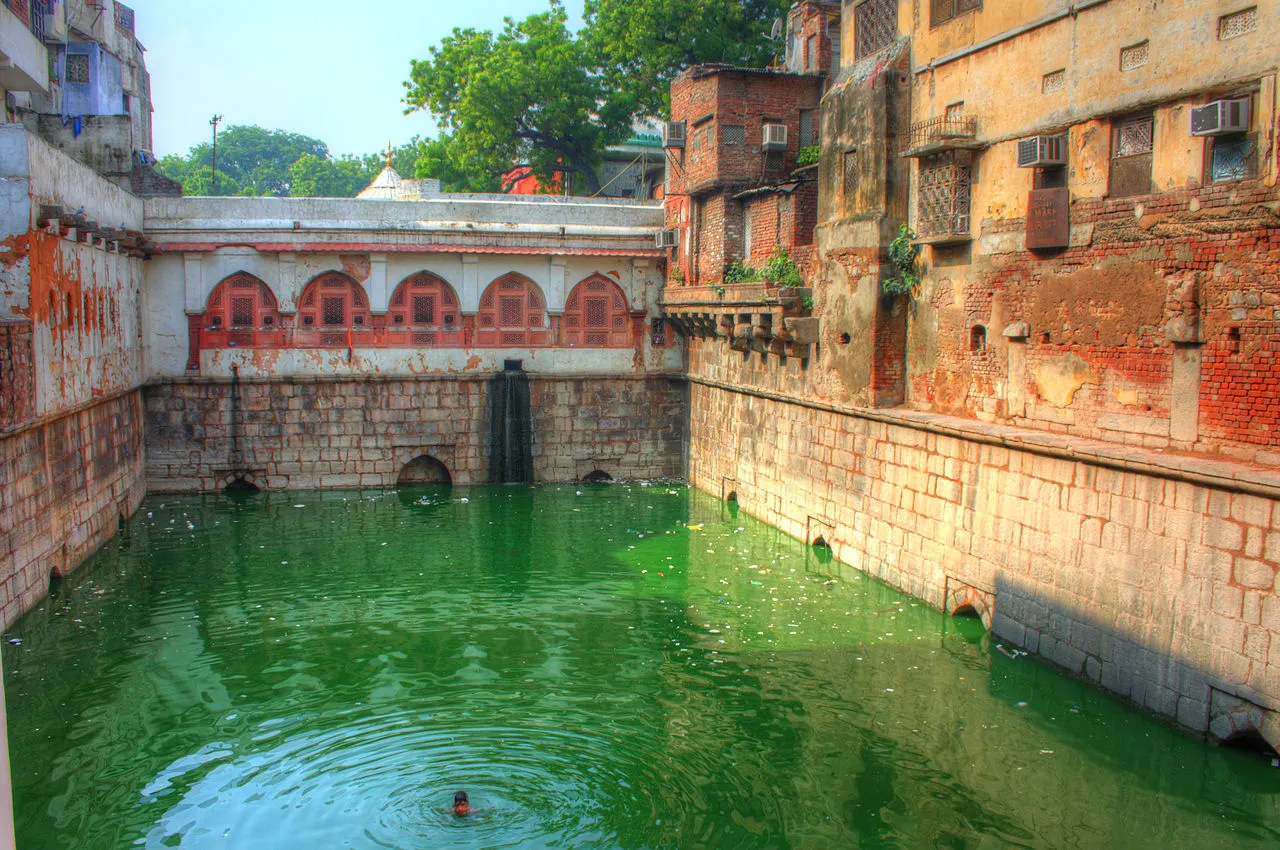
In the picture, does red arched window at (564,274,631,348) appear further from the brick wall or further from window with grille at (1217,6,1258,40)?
window with grille at (1217,6,1258,40)

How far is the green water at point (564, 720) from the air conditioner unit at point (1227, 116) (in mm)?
4569

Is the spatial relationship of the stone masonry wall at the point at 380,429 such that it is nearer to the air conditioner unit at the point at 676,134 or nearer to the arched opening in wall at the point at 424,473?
the arched opening in wall at the point at 424,473

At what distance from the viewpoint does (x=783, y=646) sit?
424 inches

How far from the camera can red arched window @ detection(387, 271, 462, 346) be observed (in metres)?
19.9

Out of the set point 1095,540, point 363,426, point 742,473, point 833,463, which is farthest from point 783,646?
point 363,426

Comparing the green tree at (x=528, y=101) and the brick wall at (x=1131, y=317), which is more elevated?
the green tree at (x=528, y=101)

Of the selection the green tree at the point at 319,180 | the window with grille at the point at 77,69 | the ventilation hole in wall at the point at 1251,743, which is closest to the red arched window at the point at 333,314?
the window with grille at the point at 77,69

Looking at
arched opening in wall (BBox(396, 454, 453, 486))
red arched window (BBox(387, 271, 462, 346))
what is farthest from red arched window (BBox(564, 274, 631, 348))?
arched opening in wall (BBox(396, 454, 453, 486))

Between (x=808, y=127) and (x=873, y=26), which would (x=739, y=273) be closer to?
(x=808, y=127)

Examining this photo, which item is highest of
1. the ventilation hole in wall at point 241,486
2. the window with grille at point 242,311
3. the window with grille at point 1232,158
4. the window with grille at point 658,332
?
the window with grille at point 1232,158

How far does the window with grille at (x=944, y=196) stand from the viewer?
11750mm

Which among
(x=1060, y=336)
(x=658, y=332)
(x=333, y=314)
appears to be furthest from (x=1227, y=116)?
(x=333, y=314)

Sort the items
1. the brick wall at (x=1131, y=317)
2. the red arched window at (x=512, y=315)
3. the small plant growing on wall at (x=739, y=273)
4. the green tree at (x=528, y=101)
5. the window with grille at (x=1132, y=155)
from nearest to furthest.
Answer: the brick wall at (x=1131, y=317), the window with grille at (x=1132, y=155), the small plant growing on wall at (x=739, y=273), the red arched window at (x=512, y=315), the green tree at (x=528, y=101)

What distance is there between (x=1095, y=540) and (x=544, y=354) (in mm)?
12651
